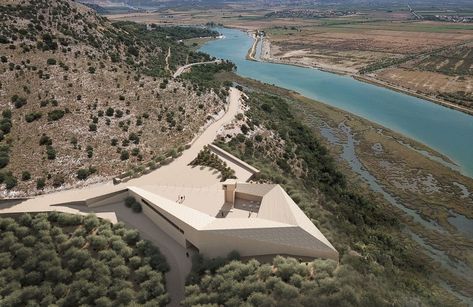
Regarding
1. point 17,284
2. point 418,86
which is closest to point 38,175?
point 17,284

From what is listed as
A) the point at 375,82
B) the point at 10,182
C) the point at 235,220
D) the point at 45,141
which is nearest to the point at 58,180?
the point at 10,182

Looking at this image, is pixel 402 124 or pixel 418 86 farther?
pixel 418 86

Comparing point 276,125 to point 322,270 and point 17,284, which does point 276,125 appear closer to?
point 322,270

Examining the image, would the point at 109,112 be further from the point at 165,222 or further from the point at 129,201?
the point at 165,222

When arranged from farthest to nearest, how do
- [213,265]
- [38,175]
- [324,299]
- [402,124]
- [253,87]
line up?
1. [253,87]
2. [402,124]
3. [38,175]
4. [213,265]
5. [324,299]

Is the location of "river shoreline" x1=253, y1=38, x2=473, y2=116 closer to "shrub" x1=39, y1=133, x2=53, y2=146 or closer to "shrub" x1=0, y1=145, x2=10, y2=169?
"shrub" x1=39, y1=133, x2=53, y2=146

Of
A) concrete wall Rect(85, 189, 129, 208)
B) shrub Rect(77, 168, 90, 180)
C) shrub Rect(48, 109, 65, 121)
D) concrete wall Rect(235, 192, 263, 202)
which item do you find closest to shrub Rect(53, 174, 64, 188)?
shrub Rect(77, 168, 90, 180)

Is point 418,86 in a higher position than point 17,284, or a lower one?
higher
